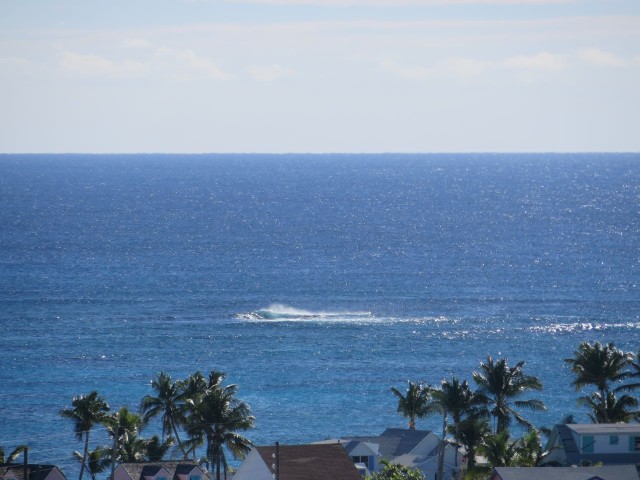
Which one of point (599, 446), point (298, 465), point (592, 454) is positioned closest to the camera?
point (298, 465)

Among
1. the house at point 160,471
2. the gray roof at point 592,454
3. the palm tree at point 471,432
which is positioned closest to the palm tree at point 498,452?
the palm tree at point 471,432

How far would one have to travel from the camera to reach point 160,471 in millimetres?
74500

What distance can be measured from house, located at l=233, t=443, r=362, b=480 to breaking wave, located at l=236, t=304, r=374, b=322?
93.0 meters

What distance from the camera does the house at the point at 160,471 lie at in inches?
2894

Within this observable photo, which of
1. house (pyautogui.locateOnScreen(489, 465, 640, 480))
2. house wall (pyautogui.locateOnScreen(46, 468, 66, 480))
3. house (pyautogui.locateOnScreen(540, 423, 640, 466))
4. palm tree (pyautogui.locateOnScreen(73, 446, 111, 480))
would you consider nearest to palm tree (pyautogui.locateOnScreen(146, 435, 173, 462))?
palm tree (pyautogui.locateOnScreen(73, 446, 111, 480))

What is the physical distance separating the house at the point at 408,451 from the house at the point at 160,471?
469 inches

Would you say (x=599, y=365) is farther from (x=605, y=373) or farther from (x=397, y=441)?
(x=397, y=441)

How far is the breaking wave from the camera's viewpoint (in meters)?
166

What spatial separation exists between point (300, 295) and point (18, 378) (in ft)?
222

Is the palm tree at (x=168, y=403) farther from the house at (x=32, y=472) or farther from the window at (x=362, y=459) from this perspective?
the window at (x=362, y=459)

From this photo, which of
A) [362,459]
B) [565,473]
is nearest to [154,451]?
[362,459]

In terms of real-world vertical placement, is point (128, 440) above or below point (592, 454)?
above

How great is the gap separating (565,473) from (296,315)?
4097 inches

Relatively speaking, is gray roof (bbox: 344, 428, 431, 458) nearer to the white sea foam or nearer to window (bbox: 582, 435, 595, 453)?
window (bbox: 582, 435, 595, 453)
